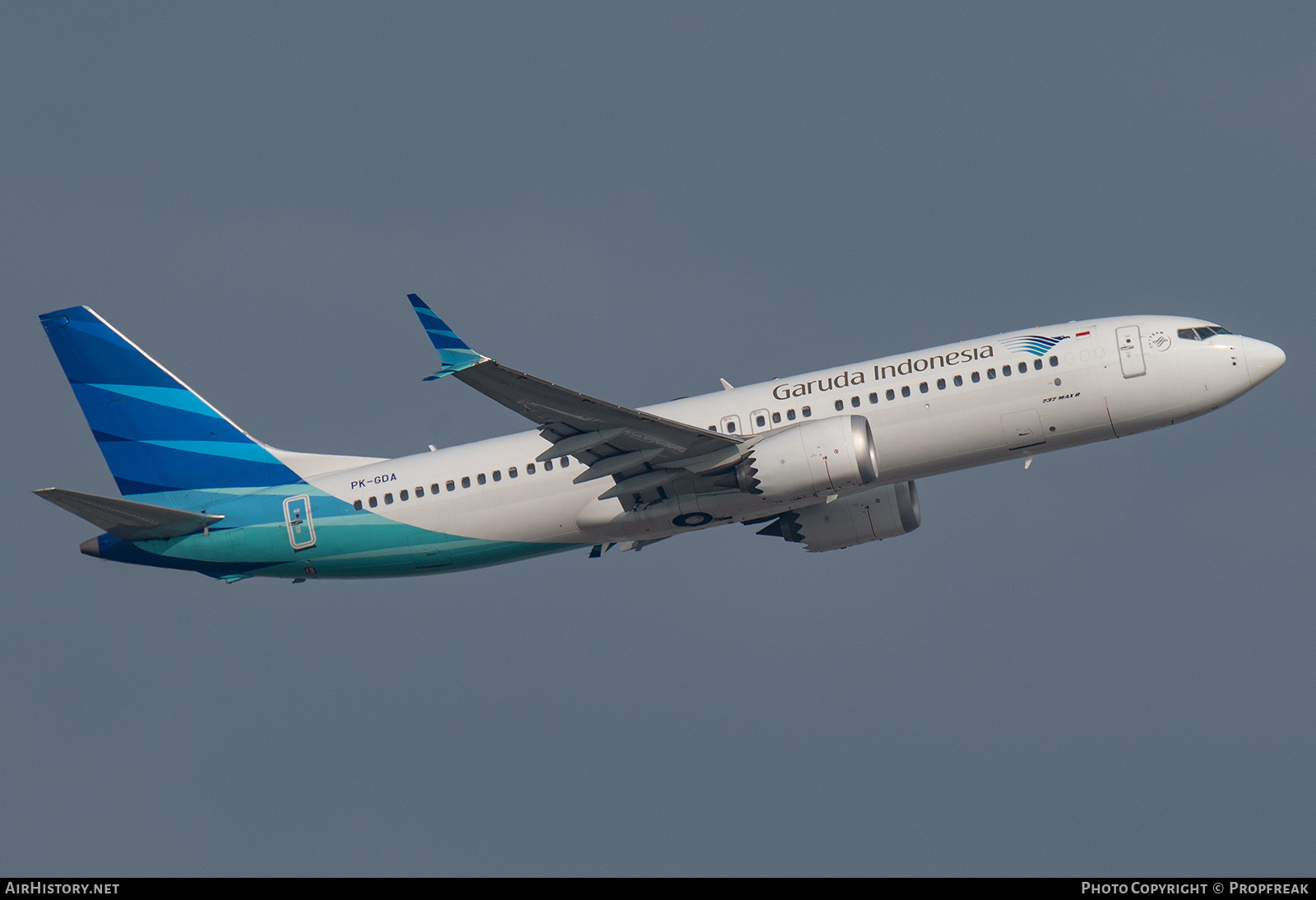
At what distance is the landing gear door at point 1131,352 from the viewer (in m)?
45.2

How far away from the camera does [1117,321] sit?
152ft

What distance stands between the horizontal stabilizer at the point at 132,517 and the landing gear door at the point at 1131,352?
Result: 29134 millimetres

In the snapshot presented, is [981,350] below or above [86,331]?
below

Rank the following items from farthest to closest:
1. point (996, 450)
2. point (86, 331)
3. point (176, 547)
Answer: point (86, 331) < point (176, 547) < point (996, 450)

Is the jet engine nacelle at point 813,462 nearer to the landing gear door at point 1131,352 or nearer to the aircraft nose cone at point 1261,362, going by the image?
the landing gear door at point 1131,352

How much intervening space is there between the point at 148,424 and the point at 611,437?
17817 mm

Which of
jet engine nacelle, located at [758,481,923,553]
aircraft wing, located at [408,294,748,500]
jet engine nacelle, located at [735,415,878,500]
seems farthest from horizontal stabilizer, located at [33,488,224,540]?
jet engine nacelle, located at [758,481,923,553]

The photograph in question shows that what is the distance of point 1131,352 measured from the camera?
4538cm

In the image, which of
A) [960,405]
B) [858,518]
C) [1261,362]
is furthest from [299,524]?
[1261,362]

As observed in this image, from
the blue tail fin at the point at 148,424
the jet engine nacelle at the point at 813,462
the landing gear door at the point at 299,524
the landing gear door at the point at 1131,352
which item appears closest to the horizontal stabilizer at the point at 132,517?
the blue tail fin at the point at 148,424

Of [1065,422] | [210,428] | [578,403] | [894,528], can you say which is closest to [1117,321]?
[1065,422]

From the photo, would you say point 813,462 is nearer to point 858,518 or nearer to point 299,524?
point 858,518
